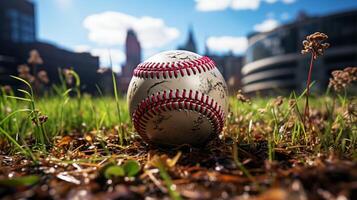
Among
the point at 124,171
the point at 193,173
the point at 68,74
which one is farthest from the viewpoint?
the point at 68,74

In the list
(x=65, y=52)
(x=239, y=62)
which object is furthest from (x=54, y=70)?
(x=239, y=62)

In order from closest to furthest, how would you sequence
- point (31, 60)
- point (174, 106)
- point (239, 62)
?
point (174, 106)
point (31, 60)
point (239, 62)

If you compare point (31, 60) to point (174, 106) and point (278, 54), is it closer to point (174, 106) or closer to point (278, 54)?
point (174, 106)

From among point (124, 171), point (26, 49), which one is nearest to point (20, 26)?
point (26, 49)

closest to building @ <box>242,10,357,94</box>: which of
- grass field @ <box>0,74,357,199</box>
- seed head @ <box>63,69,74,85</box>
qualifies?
seed head @ <box>63,69,74,85</box>

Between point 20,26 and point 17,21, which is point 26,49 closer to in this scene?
point 17,21

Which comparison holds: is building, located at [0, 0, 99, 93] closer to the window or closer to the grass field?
the window
